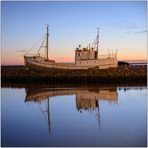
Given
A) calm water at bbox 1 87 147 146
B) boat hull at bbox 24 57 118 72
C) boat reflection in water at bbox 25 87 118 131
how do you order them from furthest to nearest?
boat hull at bbox 24 57 118 72 < boat reflection in water at bbox 25 87 118 131 < calm water at bbox 1 87 147 146

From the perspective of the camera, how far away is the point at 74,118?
16062 mm

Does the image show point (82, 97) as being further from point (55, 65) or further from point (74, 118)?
point (55, 65)

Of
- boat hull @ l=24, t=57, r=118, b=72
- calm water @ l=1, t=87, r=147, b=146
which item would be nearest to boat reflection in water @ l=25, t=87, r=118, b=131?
calm water @ l=1, t=87, r=147, b=146

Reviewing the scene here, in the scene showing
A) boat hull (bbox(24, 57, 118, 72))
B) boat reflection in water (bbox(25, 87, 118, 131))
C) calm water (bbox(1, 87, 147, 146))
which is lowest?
calm water (bbox(1, 87, 147, 146))

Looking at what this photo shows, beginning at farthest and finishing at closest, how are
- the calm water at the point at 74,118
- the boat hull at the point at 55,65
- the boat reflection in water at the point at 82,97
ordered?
the boat hull at the point at 55,65 < the boat reflection in water at the point at 82,97 < the calm water at the point at 74,118

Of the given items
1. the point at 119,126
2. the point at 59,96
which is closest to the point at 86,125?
the point at 119,126

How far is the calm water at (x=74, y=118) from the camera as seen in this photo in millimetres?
11992

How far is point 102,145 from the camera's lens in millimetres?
11242

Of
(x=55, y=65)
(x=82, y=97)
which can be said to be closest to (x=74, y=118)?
(x=82, y=97)

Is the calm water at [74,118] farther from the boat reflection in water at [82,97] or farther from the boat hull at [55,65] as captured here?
the boat hull at [55,65]

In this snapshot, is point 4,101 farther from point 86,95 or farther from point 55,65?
point 55,65

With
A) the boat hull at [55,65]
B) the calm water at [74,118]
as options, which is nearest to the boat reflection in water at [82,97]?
the calm water at [74,118]

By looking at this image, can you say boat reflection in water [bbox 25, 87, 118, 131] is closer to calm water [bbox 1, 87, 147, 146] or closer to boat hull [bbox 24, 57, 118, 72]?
calm water [bbox 1, 87, 147, 146]

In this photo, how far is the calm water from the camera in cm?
1199
